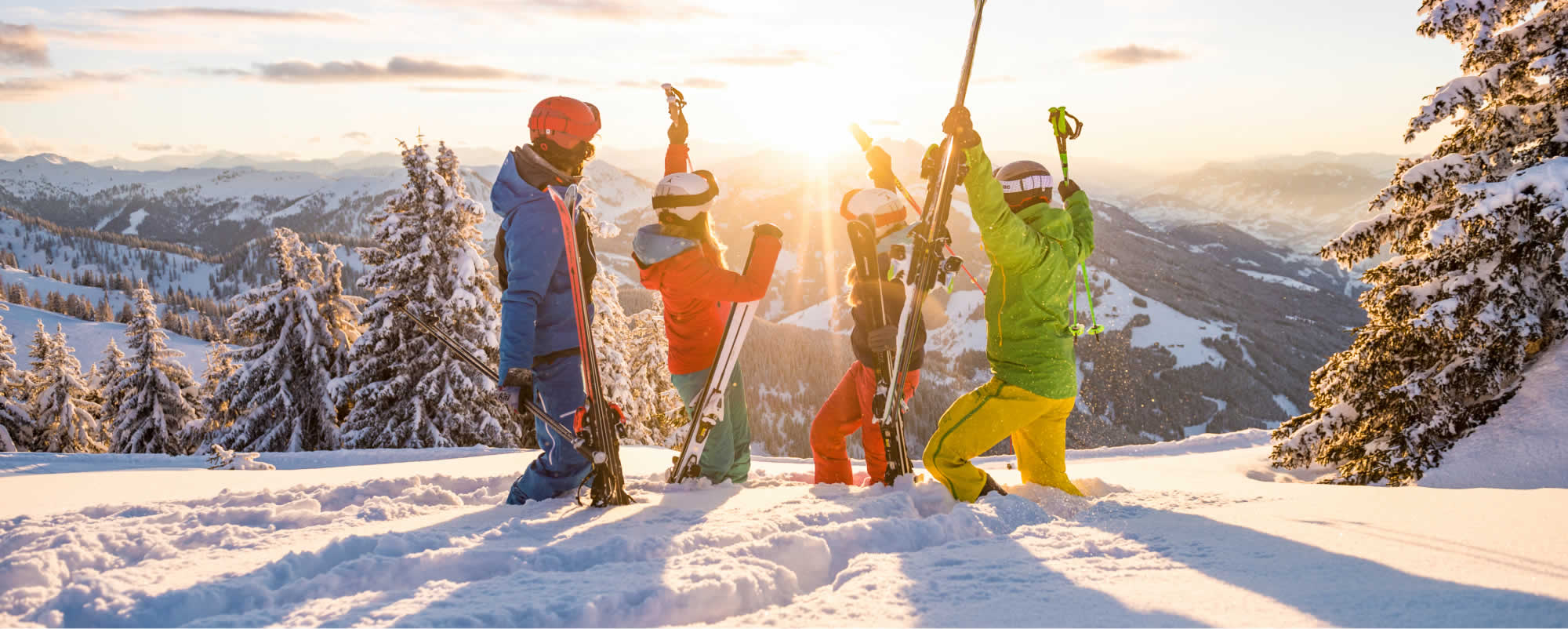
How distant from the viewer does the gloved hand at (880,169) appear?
18.8ft

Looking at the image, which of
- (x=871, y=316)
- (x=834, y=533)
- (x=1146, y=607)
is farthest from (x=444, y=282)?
(x=1146, y=607)

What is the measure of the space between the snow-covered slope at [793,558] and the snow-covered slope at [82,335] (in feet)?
498

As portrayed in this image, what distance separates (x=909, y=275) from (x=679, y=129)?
2486mm

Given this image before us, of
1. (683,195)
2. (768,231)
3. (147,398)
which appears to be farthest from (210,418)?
(768,231)

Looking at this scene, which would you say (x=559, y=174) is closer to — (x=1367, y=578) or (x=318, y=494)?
(x=318, y=494)

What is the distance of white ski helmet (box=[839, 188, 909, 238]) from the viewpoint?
5445 mm

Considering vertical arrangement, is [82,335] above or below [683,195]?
above

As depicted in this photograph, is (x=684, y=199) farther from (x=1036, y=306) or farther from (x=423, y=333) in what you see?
(x=423, y=333)

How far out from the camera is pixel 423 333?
58.4 ft

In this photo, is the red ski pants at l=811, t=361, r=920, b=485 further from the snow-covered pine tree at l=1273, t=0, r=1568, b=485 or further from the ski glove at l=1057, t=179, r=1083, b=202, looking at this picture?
the snow-covered pine tree at l=1273, t=0, r=1568, b=485

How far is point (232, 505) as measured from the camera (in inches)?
179

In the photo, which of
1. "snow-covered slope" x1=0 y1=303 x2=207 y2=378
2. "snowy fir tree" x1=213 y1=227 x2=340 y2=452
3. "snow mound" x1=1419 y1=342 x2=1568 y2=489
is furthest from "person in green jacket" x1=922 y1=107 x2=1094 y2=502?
"snow-covered slope" x1=0 y1=303 x2=207 y2=378

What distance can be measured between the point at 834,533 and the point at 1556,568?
280cm

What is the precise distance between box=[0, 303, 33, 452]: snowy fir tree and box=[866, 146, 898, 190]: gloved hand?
28.9 meters
